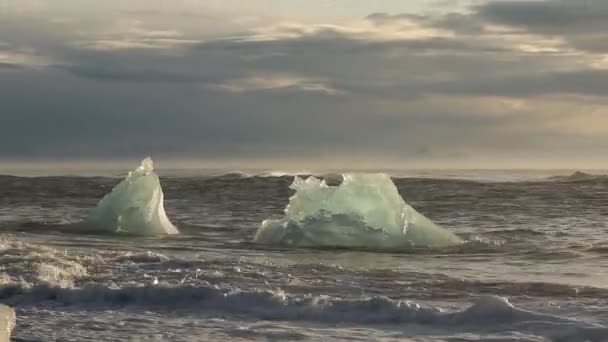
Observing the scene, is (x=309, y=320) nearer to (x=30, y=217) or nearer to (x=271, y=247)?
(x=271, y=247)

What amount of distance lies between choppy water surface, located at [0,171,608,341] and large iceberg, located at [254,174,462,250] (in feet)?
2.23

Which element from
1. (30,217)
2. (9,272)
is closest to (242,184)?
(30,217)

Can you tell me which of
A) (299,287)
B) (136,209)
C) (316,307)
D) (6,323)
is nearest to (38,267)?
(299,287)

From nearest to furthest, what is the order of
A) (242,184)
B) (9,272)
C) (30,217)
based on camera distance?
(9,272)
(30,217)
(242,184)

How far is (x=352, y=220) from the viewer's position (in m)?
16.8

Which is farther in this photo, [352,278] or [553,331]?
[352,278]

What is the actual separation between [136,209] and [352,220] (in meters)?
4.62

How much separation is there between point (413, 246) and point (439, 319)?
7.73 m

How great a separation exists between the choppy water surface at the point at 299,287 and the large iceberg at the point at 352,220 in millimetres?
680

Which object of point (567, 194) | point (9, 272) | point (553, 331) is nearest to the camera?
point (553, 331)

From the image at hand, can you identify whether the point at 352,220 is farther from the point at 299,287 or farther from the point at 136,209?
the point at 299,287

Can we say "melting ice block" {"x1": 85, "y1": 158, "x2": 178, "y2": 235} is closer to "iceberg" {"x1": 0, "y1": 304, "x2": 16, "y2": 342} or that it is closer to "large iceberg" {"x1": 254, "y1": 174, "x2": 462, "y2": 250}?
"large iceberg" {"x1": 254, "y1": 174, "x2": 462, "y2": 250}

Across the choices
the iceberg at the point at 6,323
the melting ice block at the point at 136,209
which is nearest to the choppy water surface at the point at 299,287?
the iceberg at the point at 6,323

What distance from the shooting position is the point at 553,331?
7859 millimetres
